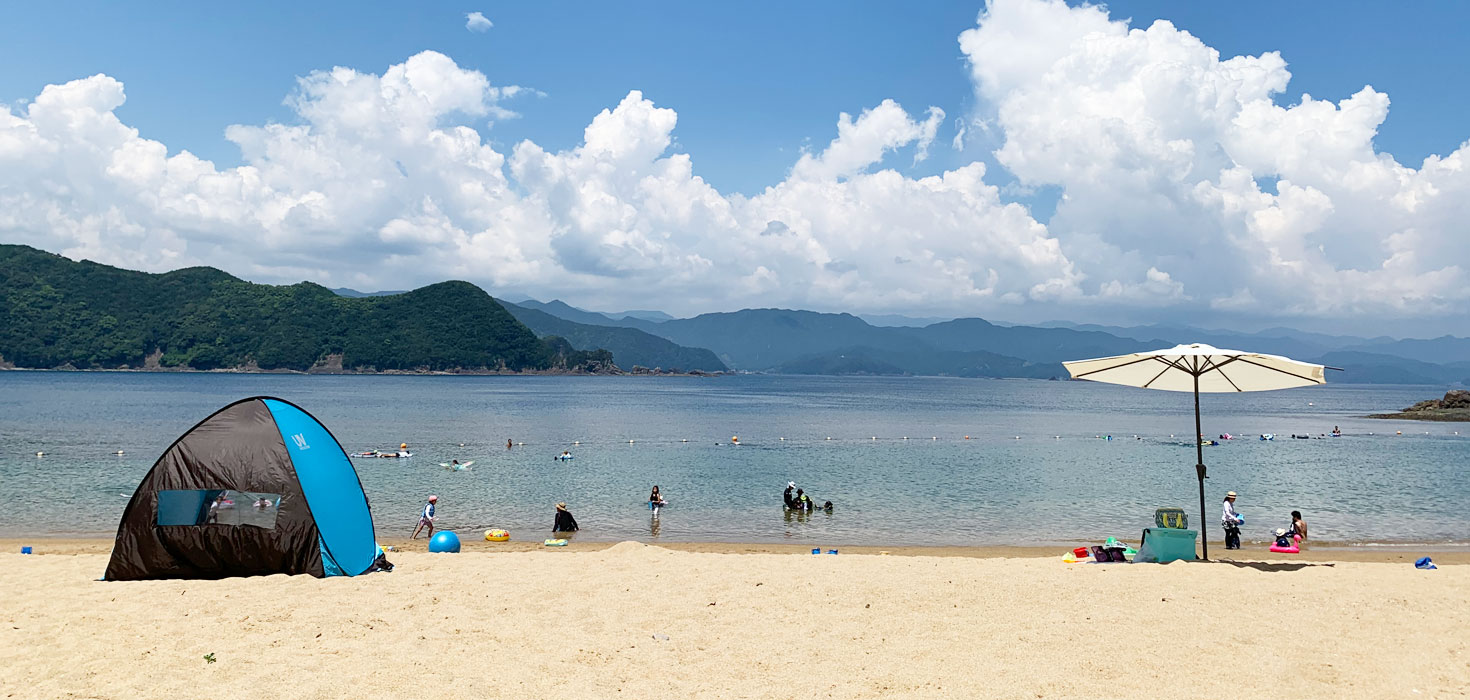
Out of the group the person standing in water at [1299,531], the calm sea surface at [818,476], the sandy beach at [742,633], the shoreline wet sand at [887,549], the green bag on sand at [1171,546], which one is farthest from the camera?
the calm sea surface at [818,476]

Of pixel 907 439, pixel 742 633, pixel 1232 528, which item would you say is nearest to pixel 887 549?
pixel 1232 528

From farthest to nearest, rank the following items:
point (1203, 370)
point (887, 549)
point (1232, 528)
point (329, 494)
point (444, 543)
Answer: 1. point (887, 549)
2. point (1232, 528)
3. point (444, 543)
4. point (1203, 370)
5. point (329, 494)

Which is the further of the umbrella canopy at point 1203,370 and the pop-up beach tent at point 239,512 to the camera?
the umbrella canopy at point 1203,370

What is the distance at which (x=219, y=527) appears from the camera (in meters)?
12.2

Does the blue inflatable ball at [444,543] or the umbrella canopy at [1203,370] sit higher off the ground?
the umbrella canopy at [1203,370]

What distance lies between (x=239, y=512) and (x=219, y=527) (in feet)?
1.07

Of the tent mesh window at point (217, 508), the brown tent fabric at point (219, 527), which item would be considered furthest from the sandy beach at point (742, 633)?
the tent mesh window at point (217, 508)

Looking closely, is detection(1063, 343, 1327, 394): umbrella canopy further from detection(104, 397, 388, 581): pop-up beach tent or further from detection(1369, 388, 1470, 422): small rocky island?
detection(1369, 388, 1470, 422): small rocky island

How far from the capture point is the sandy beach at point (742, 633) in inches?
303

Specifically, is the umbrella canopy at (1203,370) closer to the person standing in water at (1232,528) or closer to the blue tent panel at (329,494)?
the person standing in water at (1232,528)

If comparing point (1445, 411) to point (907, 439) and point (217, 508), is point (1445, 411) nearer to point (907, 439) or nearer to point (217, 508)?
point (907, 439)

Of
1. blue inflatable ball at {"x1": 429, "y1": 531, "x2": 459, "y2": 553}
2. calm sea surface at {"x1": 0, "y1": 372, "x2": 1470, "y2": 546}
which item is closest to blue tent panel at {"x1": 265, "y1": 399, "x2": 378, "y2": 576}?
blue inflatable ball at {"x1": 429, "y1": 531, "x2": 459, "y2": 553}

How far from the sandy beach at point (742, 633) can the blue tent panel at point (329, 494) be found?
63 cm

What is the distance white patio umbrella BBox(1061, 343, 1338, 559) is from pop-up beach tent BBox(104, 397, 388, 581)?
12.4 m
